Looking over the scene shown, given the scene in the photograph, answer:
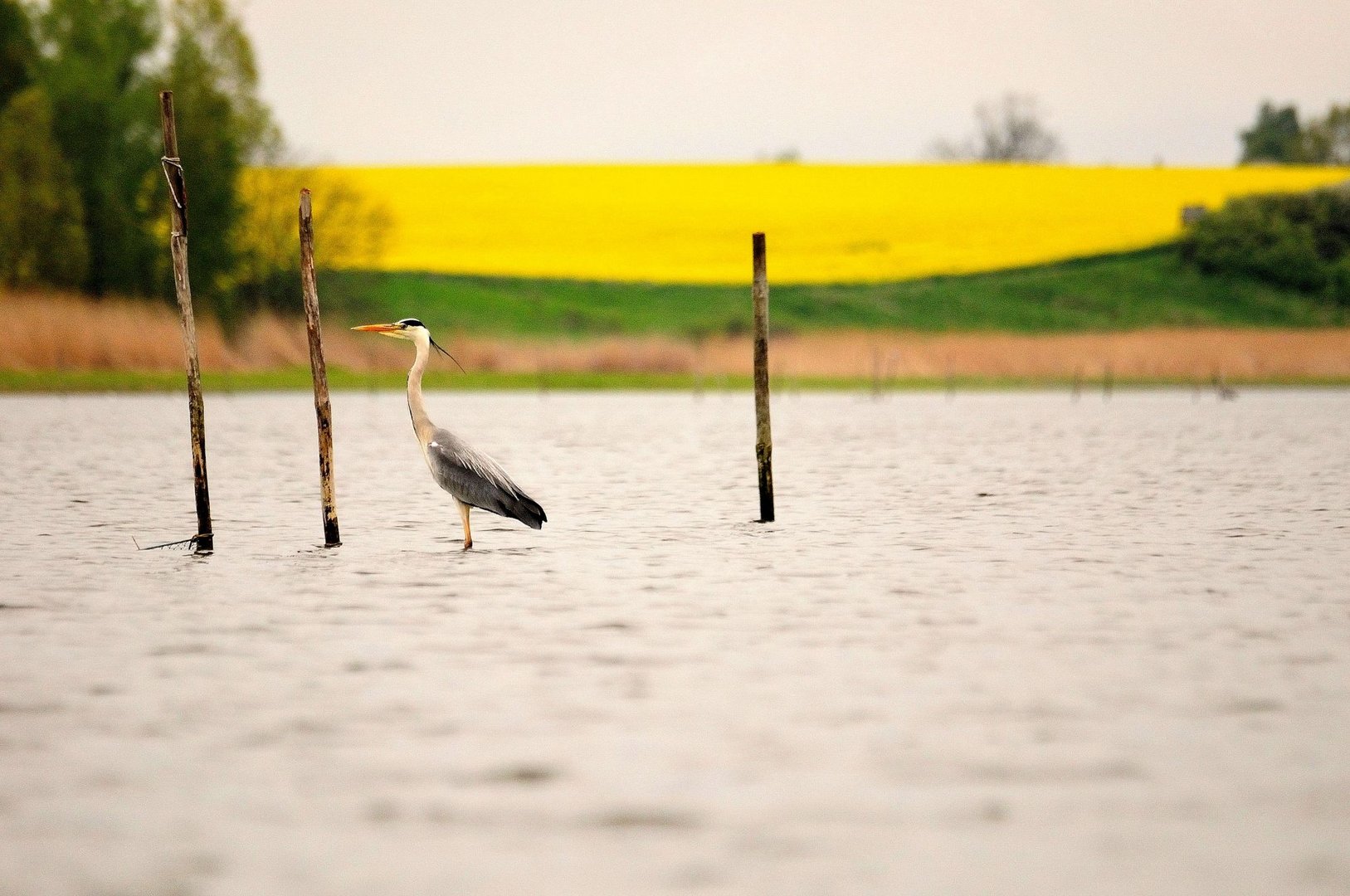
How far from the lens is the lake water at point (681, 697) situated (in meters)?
6.50

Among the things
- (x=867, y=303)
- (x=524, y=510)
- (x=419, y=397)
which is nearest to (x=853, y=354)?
(x=867, y=303)

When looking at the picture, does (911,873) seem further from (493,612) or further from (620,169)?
(620,169)

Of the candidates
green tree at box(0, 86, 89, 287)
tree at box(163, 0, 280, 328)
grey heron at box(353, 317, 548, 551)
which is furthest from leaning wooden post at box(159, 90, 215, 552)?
tree at box(163, 0, 280, 328)

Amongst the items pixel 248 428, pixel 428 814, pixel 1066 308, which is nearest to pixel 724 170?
pixel 1066 308

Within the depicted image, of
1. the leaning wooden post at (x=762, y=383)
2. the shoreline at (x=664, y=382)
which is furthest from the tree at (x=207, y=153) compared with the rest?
the leaning wooden post at (x=762, y=383)

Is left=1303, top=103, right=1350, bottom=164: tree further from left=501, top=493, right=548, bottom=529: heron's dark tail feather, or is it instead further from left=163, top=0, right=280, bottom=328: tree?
left=501, top=493, right=548, bottom=529: heron's dark tail feather

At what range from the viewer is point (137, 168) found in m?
60.8

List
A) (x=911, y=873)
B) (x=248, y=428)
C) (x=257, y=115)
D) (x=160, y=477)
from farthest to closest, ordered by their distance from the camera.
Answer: (x=257, y=115) → (x=248, y=428) → (x=160, y=477) → (x=911, y=873)

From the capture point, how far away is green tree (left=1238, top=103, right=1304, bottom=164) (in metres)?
143

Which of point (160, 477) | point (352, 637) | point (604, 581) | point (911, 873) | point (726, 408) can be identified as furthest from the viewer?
point (726, 408)

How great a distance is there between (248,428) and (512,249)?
149ft

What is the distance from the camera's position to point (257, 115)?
2630 inches

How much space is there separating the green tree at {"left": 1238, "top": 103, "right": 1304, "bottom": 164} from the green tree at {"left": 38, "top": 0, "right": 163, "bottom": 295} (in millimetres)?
99665

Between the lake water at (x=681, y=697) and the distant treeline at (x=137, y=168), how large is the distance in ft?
117
